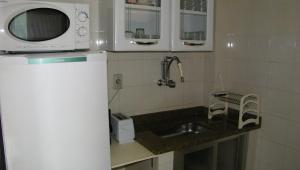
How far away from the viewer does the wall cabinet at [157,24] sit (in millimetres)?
1400

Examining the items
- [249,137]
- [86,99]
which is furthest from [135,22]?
[249,137]

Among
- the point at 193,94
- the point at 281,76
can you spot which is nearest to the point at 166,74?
the point at 193,94

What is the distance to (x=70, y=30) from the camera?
3.89 feet

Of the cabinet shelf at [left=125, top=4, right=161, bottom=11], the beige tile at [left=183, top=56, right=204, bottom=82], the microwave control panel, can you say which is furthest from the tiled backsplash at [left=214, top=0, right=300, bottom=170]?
the microwave control panel

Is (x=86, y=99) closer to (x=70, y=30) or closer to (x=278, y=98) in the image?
(x=70, y=30)

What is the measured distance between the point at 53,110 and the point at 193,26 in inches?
44.6

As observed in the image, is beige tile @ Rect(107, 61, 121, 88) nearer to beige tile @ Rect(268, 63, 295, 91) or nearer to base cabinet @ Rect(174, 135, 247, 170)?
base cabinet @ Rect(174, 135, 247, 170)

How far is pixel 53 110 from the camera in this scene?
1005 millimetres

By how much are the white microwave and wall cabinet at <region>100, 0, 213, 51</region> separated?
9.4 inches

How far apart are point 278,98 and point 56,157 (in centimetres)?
144

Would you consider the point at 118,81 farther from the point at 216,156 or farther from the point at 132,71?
the point at 216,156

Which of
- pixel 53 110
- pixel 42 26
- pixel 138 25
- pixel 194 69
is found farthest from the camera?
pixel 194 69

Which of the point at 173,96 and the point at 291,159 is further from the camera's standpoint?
the point at 173,96

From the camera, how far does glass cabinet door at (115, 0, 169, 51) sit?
4.69 ft
